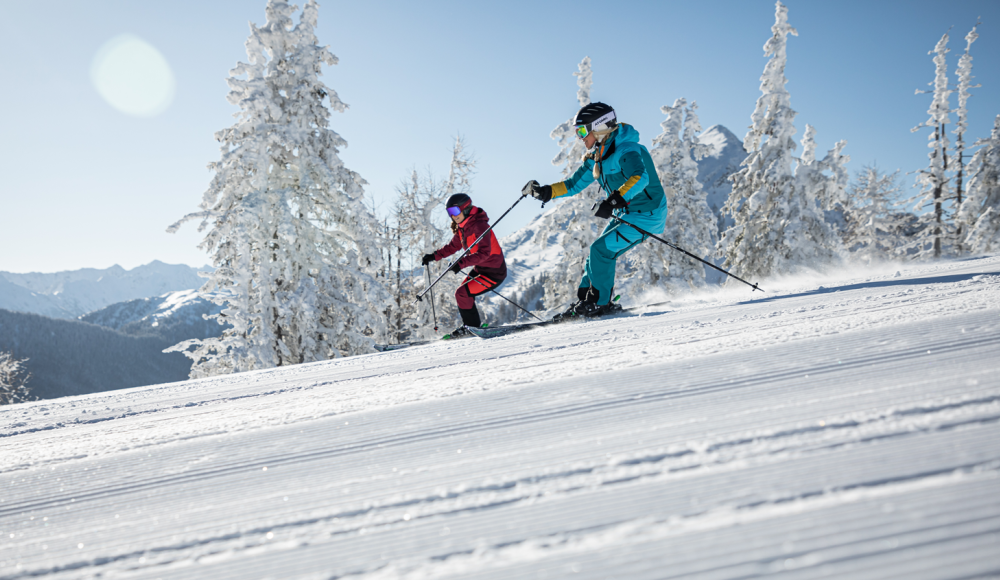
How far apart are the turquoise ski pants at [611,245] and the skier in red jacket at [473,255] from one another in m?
1.42

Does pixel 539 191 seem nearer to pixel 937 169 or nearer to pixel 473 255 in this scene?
pixel 473 255

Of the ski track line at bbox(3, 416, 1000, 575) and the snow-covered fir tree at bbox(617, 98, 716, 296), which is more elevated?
the snow-covered fir tree at bbox(617, 98, 716, 296)

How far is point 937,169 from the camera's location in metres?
20.1

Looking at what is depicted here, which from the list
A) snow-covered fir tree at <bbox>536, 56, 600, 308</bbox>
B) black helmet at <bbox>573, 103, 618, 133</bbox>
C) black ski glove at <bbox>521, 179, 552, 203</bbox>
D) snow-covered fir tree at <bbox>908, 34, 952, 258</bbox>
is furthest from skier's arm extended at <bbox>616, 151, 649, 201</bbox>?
snow-covered fir tree at <bbox>908, 34, 952, 258</bbox>

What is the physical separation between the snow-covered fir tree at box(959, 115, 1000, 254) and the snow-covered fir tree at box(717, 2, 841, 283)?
1067cm

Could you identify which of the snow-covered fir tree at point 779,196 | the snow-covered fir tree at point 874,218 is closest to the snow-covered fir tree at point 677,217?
the snow-covered fir tree at point 779,196

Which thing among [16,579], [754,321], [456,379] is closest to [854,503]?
[456,379]

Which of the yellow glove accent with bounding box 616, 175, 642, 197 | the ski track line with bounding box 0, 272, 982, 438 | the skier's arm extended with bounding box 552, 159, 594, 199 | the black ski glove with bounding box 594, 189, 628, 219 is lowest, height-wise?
the ski track line with bounding box 0, 272, 982, 438

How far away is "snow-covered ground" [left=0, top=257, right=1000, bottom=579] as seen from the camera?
0.73m

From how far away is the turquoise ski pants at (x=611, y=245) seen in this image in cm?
439

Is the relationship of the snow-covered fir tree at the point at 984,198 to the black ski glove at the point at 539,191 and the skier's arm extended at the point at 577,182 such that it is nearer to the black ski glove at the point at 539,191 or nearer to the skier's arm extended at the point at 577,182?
the skier's arm extended at the point at 577,182

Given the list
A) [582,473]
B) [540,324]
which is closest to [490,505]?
[582,473]

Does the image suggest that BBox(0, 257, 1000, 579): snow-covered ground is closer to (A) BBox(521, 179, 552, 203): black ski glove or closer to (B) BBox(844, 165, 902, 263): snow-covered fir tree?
(A) BBox(521, 179, 552, 203): black ski glove

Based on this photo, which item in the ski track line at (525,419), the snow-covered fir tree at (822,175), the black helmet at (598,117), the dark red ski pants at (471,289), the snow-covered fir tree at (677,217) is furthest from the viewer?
the snow-covered fir tree at (677,217)
